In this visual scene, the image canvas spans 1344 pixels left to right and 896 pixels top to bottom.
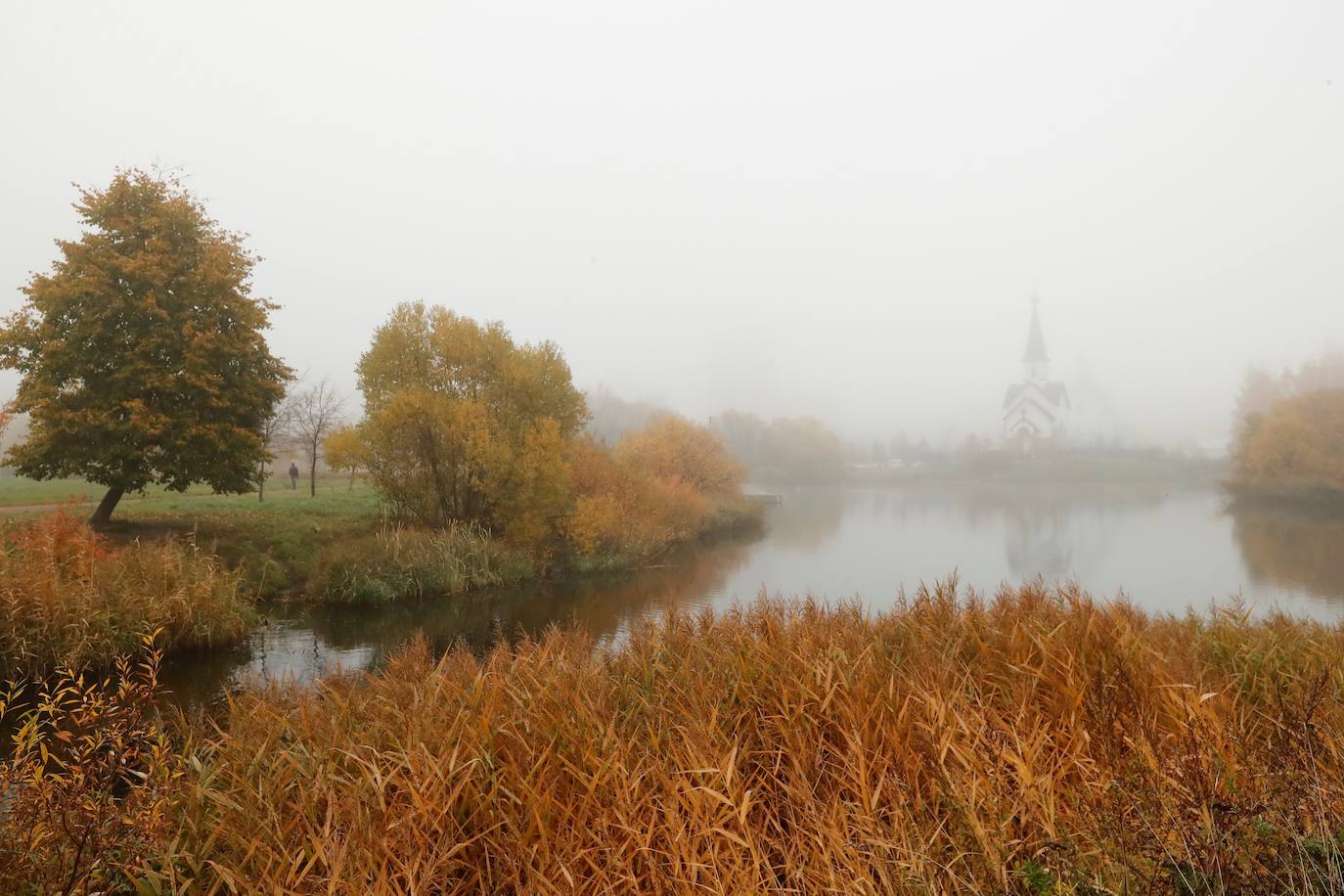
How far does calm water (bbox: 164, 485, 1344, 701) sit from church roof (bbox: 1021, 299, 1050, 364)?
245ft

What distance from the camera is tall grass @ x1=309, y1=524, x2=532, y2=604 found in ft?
61.2

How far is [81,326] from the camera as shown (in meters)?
17.5

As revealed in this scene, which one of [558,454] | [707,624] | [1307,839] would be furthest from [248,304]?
[1307,839]

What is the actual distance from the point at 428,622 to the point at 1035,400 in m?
109

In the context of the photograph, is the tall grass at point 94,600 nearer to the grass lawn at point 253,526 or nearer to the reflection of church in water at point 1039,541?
the grass lawn at point 253,526

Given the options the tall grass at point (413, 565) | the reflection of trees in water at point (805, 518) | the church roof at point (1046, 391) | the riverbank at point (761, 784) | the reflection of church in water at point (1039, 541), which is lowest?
the reflection of church in water at point (1039, 541)

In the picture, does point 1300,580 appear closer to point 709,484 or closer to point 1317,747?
Result: point 1317,747

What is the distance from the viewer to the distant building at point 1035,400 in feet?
308

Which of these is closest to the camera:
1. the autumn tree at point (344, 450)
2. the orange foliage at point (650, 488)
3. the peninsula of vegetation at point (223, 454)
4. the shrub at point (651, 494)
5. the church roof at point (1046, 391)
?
the peninsula of vegetation at point (223, 454)

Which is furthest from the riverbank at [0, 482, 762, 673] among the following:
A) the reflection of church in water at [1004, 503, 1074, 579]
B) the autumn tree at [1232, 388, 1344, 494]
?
the autumn tree at [1232, 388, 1344, 494]

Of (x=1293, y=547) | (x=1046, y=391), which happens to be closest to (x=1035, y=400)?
(x=1046, y=391)

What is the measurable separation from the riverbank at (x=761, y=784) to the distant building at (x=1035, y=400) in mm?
89404

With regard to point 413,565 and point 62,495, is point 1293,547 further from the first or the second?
point 62,495

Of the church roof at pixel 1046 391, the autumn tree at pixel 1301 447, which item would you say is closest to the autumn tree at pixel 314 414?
the autumn tree at pixel 1301 447
